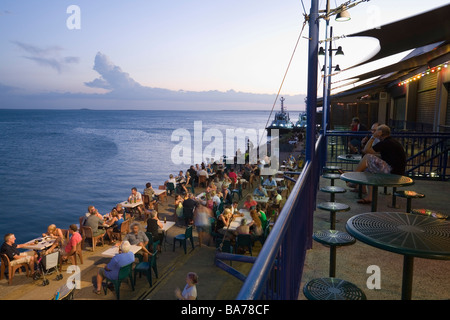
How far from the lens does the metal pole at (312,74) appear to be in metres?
3.43

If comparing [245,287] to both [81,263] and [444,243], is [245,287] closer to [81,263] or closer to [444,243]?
[444,243]

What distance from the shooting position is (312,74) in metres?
3.53

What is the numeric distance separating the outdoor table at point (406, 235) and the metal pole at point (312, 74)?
136 cm

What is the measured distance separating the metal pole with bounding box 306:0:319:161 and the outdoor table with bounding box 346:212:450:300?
1357 millimetres

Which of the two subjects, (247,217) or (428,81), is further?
(428,81)

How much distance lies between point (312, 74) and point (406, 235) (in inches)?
84.4

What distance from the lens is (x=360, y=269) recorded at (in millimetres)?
3209

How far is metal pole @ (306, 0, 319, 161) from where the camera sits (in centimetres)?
343

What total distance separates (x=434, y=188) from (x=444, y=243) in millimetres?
5579

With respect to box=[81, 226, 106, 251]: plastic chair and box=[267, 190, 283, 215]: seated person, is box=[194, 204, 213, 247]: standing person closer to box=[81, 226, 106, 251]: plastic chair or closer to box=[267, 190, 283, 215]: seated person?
box=[267, 190, 283, 215]: seated person

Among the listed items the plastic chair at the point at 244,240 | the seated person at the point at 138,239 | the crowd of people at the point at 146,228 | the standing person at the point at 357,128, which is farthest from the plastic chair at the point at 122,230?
the standing person at the point at 357,128

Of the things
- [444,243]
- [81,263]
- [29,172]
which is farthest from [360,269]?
[29,172]

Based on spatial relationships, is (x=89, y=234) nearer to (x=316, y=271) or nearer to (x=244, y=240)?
(x=244, y=240)

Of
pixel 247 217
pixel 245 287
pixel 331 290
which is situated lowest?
pixel 247 217
